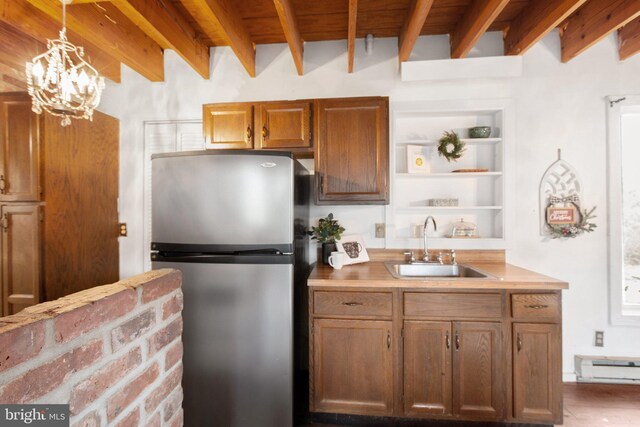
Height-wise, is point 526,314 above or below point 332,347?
above

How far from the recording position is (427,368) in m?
1.73

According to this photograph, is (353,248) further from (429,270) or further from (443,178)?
(443,178)

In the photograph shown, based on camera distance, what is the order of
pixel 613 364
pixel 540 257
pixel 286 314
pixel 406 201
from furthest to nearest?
pixel 406 201, pixel 540 257, pixel 613 364, pixel 286 314

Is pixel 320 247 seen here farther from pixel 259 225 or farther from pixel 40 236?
pixel 40 236

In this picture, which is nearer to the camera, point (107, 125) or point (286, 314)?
point (286, 314)

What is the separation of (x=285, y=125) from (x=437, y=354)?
71.7 inches

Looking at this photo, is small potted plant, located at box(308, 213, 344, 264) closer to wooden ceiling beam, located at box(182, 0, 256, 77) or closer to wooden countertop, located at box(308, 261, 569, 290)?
wooden countertop, located at box(308, 261, 569, 290)

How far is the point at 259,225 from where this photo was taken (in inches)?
65.8

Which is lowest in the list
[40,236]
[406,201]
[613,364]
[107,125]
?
[613,364]

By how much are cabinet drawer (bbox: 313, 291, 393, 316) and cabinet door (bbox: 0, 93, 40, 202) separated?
6.62 ft

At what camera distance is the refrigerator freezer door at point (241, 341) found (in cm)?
164

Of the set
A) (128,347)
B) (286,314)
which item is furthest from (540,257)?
(128,347)

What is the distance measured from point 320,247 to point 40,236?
6.34ft

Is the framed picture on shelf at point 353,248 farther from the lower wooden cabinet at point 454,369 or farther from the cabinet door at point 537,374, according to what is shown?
the cabinet door at point 537,374
